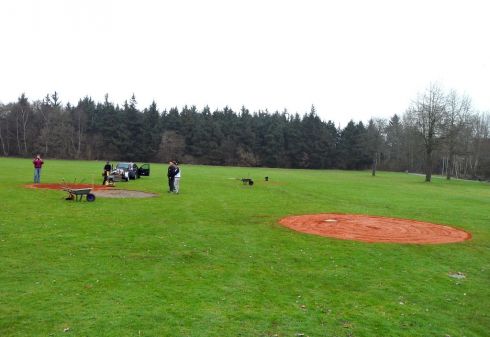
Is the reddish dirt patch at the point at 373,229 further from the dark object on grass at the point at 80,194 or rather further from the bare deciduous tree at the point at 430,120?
the bare deciduous tree at the point at 430,120

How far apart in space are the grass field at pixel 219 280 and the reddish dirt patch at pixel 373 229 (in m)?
0.95

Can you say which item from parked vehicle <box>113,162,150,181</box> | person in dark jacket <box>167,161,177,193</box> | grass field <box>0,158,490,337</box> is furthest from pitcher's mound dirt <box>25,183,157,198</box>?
grass field <box>0,158,490,337</box>

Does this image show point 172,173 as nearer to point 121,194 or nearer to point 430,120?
point 121,194

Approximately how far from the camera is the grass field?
7789 mm

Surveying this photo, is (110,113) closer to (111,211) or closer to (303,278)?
(111,211)

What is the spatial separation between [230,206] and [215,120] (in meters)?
90.9

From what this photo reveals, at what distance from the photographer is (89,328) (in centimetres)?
732

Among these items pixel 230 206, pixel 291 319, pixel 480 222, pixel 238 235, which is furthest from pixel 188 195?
pixel 291 319

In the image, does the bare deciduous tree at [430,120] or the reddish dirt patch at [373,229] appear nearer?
the reddish dirt patch at [373,229]

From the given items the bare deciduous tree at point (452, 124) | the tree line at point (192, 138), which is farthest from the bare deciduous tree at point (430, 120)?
the tree line at point (192, 138)

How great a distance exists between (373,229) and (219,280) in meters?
9.70

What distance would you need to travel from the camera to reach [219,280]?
33.6ft

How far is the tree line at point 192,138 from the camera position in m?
100

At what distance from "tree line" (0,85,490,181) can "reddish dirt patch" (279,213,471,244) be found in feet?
257
